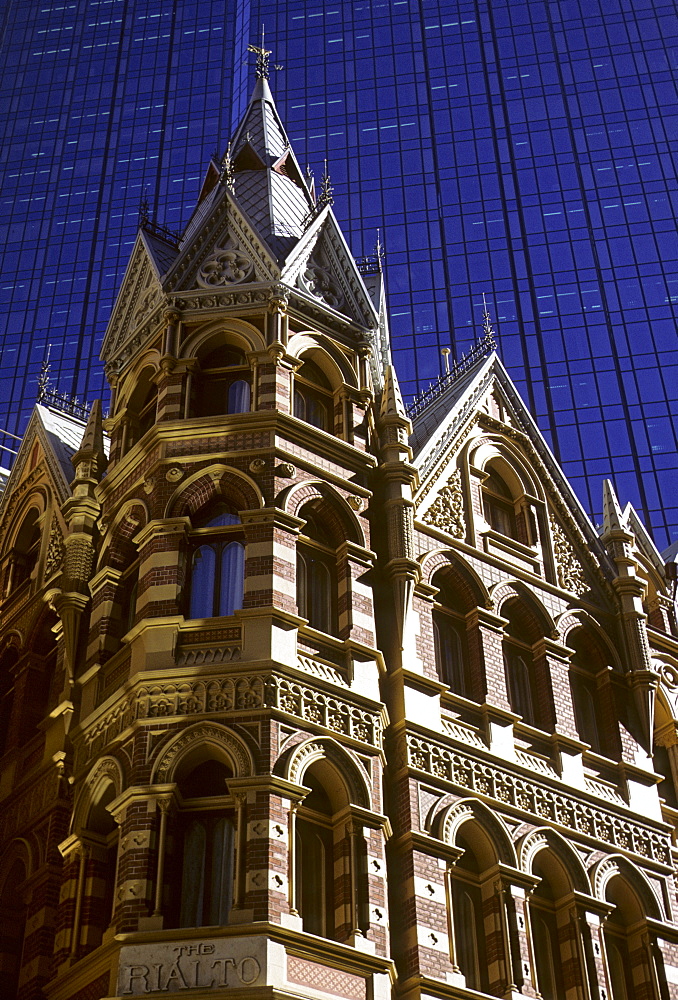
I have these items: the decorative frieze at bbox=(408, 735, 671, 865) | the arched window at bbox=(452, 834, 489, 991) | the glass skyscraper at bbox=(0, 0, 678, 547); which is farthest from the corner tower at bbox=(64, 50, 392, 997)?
the glass skyscraper at bbox=(0, 0, 678, 547)

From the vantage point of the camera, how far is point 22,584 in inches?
1476

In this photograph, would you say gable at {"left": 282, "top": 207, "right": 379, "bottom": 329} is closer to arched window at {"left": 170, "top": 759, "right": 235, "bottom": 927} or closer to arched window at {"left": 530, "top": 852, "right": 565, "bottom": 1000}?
arched window at {"left": 170, "top": 759, "right": 235, "bottom": 927}

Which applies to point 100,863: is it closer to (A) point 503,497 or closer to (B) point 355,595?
(B) point 355,595

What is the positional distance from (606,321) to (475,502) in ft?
201

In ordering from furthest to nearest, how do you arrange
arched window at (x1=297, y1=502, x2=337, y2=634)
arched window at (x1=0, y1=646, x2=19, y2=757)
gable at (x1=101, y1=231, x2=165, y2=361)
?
gable at (x1=101, y1=231, x2=165, y2=361) < arched window at (x1=0, y1=646, x2=19, y2=757) < arched window at (x1=297, y1=502, x2=337, y2=634)

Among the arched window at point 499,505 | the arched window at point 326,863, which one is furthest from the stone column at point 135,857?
the arched window at point 499,505

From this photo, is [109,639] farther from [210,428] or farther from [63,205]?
[63,205]

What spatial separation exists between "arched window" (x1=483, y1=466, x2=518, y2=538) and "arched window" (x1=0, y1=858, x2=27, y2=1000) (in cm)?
1403

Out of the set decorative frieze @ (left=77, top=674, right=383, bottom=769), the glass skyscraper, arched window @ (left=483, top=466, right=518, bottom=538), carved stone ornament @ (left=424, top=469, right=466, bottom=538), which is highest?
the glass skyscraper

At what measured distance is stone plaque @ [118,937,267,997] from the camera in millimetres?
23062

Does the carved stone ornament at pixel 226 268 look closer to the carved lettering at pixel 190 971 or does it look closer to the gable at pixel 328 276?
the gable at pixel 328 276

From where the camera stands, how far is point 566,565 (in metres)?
36.6

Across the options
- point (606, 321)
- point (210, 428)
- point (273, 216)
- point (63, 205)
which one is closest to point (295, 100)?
point (63, 205)

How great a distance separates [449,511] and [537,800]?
24.5 ft
